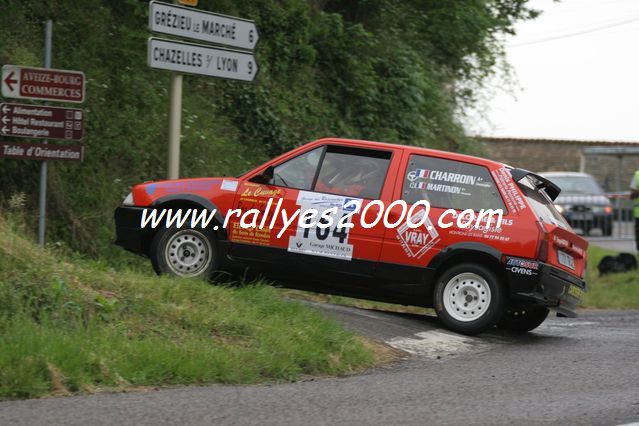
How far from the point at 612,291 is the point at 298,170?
7729 mm

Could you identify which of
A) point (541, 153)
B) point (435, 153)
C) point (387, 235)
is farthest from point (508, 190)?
point (541, 153)

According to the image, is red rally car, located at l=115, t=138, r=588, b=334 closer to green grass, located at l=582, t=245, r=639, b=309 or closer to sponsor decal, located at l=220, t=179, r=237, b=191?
sponsor decal, located at l=220, t=179, r=237, b=191

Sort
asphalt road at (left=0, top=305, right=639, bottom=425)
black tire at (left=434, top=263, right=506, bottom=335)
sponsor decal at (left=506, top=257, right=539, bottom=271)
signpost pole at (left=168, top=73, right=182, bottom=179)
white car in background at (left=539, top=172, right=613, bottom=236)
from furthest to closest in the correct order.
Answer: white car in background at (left=539, top=172, right=613, bottom=236) < signpost pole at (left=168, top=73, right=182, bottom=179) < black tire at (left=434, top=263, right=506, bottom=335) < sponsor decal at (left=506, top=257, right=539, bottom=271) < asphalt road at (left=0, top=305, right=639, bottom=425)

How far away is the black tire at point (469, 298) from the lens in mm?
10172

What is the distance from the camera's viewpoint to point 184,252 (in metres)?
10.8

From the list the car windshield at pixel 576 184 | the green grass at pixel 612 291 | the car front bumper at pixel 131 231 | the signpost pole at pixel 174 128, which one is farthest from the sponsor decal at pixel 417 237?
the car windshield at pixel 576 184

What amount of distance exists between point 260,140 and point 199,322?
1000 centimetres

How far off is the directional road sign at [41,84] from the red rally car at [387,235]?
1.60 m

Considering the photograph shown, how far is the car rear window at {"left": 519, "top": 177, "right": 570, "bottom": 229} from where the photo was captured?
10.4 metres

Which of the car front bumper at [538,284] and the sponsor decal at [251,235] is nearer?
the car front bumper at [538,284]

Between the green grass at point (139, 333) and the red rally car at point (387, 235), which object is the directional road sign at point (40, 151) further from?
the green grass at point (139, 333)

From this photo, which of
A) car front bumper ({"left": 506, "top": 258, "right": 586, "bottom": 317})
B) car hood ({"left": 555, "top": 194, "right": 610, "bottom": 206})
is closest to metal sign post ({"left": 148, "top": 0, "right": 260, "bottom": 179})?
car front bumper ({"left": 506, "top": 258, "right": 586, "bottom": 317})

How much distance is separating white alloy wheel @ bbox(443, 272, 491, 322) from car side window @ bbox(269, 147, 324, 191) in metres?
1.75

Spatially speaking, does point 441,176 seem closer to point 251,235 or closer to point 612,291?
point 251,235
